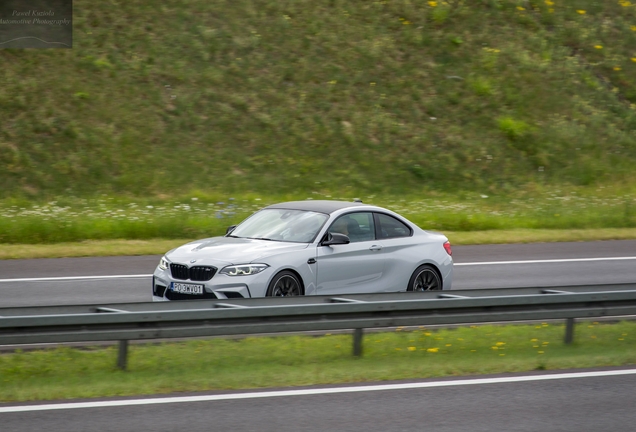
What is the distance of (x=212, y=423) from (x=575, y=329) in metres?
5.90

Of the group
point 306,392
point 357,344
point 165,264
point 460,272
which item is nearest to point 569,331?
point 357,344

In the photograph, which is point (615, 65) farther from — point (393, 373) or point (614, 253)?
point (393, 373)

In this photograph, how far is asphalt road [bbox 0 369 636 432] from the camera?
6.99 metres

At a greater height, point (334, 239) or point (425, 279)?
point (334, 239)

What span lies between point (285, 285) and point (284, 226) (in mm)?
1271

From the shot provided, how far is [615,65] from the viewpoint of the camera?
37125 millimetres

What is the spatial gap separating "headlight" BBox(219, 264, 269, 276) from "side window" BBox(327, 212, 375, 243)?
157cm

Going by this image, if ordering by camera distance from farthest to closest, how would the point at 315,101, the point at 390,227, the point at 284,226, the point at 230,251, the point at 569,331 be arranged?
1. the point at 315,101
2. the point at 390,227
3. the point at 284,226
4. the point at 230,251
5. the point at 569,331

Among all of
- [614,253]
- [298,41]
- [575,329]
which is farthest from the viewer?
[298,41]

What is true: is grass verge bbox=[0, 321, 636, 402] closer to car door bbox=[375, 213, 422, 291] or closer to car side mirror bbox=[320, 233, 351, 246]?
car door bbox=[375, 213, 422, 291]

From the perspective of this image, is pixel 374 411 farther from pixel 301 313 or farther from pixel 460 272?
pixel 460 272

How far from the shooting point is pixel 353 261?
1224cm

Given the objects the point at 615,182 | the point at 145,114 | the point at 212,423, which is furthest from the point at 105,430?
the point at 615,182

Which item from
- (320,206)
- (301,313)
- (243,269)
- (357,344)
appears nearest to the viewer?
(301,313)
